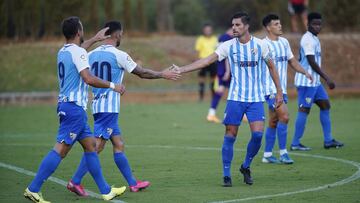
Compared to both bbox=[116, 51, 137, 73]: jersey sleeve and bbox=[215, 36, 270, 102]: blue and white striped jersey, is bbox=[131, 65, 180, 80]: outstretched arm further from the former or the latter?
bbox=[215, 36, 270, 102]: blue and white striped jersey

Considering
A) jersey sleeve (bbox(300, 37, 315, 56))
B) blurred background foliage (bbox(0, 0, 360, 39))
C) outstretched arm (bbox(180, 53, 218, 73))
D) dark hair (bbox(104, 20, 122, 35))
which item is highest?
blurred background foliage (bbox(0, 0, 360, 39))

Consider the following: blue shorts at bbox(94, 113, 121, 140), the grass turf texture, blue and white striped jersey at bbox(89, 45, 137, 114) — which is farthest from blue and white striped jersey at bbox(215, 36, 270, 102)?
blue shorts at bbox(94, 113, 121, 140)

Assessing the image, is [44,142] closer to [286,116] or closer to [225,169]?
[286,116]

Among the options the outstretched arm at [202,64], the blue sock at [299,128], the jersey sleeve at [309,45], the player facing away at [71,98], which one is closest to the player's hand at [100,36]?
the player facing away at [71,98]

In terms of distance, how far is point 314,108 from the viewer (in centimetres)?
2591

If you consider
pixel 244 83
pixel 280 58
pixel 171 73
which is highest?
pixel 280 58

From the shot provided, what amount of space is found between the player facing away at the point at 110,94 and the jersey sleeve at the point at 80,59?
36.1 inches

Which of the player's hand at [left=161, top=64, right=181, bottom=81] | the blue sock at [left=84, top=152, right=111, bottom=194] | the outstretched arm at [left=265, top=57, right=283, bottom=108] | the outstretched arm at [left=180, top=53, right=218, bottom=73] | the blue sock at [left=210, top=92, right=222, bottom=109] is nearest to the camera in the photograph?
the blue sock at [left=84, top=152, right=111, bottom=194]

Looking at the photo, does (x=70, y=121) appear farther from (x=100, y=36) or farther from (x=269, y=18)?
(x=269, y=18)

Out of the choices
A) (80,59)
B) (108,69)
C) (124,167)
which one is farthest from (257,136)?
(80,59)

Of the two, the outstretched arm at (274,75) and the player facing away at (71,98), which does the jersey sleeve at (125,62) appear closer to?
the player facing away at (71,98)

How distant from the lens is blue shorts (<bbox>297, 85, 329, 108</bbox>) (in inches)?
631

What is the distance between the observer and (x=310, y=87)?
52.5ft

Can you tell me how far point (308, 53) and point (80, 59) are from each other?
6.48m
